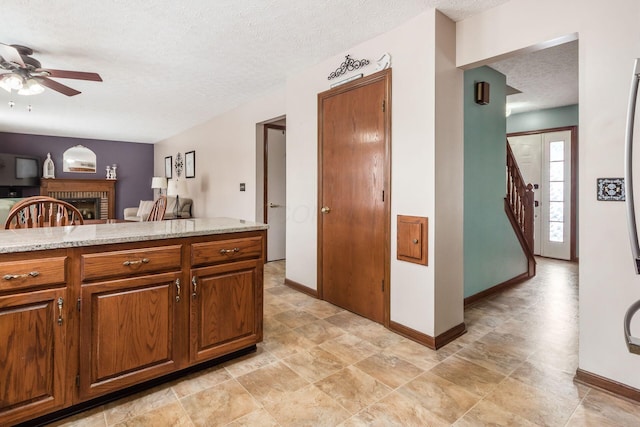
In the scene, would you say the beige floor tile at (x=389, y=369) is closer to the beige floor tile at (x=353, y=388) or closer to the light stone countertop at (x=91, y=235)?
the beige floor tile at (x=353, y=388)

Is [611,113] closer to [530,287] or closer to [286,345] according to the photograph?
[286,345]

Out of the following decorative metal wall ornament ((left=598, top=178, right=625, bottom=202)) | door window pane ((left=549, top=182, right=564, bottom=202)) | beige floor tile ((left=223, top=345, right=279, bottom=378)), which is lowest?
beige floor tile ((left=223, top=345, right=279, bottom=378))

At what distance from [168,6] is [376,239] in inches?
90.8

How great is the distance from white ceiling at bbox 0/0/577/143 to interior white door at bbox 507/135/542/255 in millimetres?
1132

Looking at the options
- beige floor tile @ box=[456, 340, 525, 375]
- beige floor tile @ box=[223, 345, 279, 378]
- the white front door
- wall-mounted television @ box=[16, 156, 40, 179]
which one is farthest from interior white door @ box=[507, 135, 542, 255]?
wall-mounted television @ box=[16, 156, 40, 179]

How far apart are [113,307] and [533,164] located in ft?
20.2

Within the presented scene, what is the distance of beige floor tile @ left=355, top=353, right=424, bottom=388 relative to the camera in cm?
200

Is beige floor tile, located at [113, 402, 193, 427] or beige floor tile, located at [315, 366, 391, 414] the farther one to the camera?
beige floor tile, located at [315, 366, 391, 414]

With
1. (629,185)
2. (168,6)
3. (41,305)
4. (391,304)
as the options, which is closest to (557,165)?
(391,304)

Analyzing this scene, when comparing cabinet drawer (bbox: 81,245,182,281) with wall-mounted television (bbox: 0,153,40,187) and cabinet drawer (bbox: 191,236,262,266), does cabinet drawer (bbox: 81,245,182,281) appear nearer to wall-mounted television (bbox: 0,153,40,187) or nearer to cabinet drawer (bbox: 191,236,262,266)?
cabinet drawer (bbox: 191,236,262,266)

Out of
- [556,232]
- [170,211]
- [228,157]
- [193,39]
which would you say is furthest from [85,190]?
[556,232]

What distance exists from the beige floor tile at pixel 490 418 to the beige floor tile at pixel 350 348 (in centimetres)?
75

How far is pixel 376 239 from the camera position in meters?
2.85

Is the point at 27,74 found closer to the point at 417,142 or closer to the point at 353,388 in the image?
the point at 417,142
